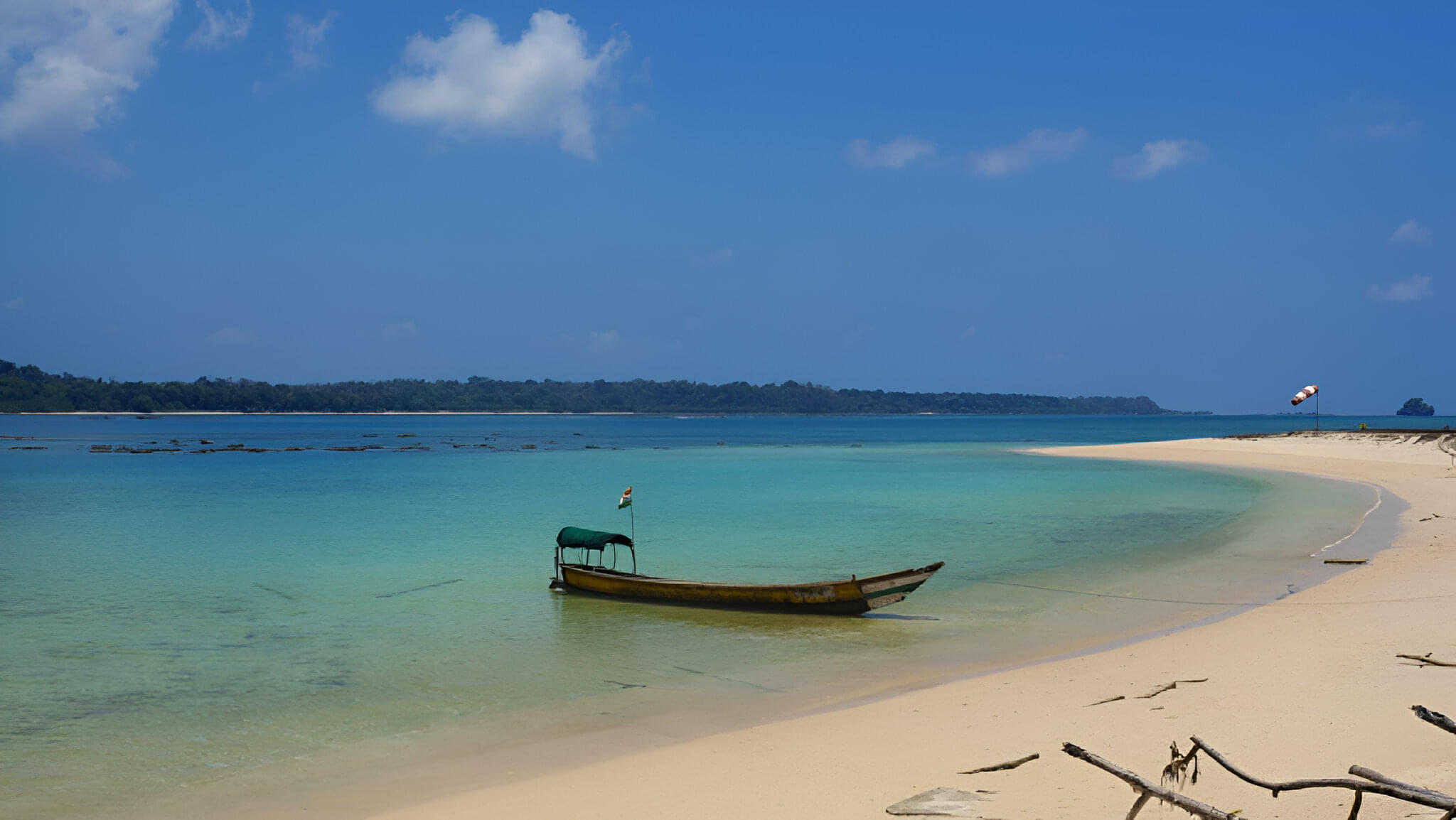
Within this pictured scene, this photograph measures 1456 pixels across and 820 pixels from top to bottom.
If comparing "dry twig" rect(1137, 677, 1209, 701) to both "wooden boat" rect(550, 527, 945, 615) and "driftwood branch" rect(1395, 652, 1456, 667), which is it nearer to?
"driftwood branch" rect(1395, 652, 1456, 667)

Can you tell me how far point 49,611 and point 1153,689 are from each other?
16.1 meters

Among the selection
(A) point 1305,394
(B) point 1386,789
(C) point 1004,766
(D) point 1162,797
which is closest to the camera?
(B) point 1386,789

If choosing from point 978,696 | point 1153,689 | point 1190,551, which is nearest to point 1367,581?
point 1190,551

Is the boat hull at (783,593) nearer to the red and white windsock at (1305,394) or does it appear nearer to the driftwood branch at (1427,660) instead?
the driftwood branch at (1427,660)

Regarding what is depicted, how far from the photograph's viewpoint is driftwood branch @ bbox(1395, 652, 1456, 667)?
869cm

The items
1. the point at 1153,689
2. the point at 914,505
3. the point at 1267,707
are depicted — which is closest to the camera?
the point at 1267,707

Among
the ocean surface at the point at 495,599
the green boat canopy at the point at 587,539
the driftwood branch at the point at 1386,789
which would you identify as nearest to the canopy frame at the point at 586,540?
the green boat canopy at the point at 587,539

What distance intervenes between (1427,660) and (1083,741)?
13.4 ft

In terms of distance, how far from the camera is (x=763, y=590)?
1365cm

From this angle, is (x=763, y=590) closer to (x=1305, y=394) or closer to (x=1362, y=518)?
(x=1362, y=518)

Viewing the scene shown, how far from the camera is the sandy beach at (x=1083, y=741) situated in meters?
6.11

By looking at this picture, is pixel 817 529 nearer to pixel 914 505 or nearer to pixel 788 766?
pixel 914 505

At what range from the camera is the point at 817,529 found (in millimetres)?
25562

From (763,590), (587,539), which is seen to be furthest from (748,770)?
(587,539)
